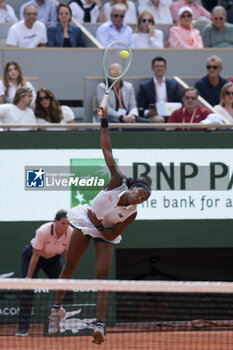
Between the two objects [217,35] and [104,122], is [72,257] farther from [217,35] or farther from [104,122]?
[217,35]

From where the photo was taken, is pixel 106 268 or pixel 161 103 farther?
pixel 161 103

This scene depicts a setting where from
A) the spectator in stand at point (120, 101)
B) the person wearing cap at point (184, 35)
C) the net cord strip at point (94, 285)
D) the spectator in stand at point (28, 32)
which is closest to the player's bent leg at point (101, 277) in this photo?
the net cord strip at point (94, 285)

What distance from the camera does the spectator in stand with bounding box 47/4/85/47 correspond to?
14133 millimetres

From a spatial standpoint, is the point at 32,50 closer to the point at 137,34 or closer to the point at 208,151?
the point at 137,34

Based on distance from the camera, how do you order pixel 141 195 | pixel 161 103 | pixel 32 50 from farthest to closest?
1. pixel 32 50
2. pixel 161 103
3. pixel 141 195

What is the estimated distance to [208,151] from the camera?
1227cm

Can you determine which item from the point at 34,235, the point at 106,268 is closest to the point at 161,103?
the point at 34,235

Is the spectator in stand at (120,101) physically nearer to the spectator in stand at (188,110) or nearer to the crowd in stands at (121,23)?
the spectator in stand at (188,110)

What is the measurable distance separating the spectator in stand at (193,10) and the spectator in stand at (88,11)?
1.53 meters

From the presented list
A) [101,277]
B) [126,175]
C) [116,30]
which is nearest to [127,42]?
[116,30]

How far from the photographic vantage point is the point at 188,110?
41.3 ft

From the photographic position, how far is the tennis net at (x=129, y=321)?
11.1 meters

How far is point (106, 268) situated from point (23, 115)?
4.58 metres

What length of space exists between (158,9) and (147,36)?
4.67ft
